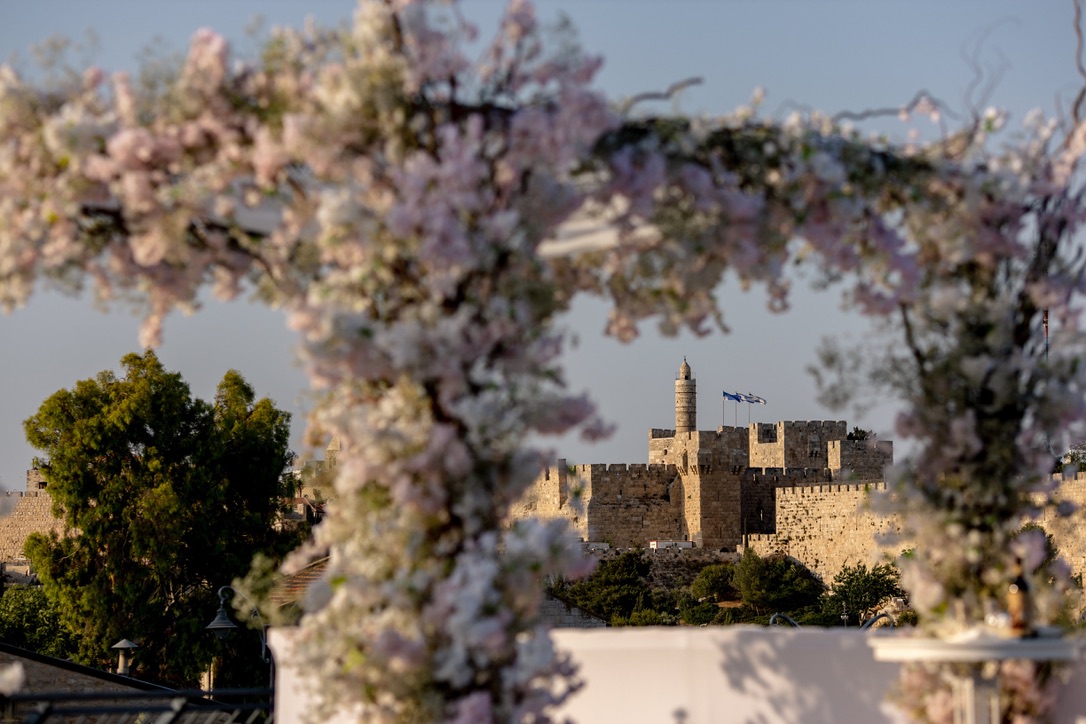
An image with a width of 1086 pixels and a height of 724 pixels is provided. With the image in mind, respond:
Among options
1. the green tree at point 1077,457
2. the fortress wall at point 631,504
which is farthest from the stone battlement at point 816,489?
the green tree at point 1077,457

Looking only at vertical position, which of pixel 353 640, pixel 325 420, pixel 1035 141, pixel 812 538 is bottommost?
pixel 353 640

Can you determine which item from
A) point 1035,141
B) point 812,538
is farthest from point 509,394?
point 812,538

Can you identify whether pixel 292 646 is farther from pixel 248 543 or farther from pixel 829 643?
pixel 248 543

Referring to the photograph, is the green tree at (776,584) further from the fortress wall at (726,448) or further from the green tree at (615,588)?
the fortress wall at (726,448)

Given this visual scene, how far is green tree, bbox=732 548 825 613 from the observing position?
134 feet

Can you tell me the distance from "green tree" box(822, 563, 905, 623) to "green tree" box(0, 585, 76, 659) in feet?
54.0

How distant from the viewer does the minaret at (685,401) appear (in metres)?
54.4

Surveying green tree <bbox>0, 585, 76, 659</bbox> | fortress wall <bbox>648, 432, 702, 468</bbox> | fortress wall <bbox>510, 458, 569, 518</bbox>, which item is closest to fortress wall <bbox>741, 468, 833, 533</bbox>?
fortress wall <bbox>648, 432, 702, 468</bbox>

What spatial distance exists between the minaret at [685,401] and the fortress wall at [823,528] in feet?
29.6

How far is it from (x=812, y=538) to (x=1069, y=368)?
126 feet

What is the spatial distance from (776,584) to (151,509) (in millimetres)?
18203

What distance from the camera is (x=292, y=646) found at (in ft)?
18.6

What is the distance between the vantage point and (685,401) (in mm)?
54500

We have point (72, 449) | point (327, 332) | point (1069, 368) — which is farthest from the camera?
point (72, 449)
